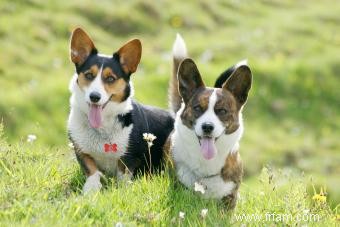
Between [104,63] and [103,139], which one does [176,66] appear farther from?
[103,139]

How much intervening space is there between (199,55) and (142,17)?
7.35 ft

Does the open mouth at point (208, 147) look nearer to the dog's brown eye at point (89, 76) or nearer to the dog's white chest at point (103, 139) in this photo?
the dog's white chest at point (103, 139)

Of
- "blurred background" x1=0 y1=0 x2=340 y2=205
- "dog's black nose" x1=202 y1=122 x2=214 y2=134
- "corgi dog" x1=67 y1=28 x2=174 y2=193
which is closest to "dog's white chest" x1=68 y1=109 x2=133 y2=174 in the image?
"corgi dog" x1=67 y1=28 x2=174 y2=193

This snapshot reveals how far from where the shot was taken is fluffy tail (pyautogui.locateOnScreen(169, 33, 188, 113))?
8945 mm

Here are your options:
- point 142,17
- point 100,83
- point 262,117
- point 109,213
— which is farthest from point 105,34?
point 109,213

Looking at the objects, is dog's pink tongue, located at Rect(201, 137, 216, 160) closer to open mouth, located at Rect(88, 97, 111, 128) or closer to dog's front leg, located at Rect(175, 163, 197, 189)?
dog's front leg, located at Rect(175, 163, 197, 189)

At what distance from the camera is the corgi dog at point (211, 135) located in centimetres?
749

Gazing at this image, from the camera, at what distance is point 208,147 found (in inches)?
293

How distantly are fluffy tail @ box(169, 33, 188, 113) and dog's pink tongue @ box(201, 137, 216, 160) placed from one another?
5.18ft

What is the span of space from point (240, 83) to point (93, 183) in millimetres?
1615

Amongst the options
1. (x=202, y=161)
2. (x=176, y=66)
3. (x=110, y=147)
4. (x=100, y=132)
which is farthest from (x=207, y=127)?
(x=176, y=66)

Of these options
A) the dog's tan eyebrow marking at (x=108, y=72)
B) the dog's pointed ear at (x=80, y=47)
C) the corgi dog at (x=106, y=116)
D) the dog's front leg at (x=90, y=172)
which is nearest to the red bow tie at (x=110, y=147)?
the corgi dog at (x=106, y=116)

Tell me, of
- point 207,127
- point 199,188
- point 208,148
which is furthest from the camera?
point 208,148

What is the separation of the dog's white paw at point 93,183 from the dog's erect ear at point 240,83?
143 centimetres
